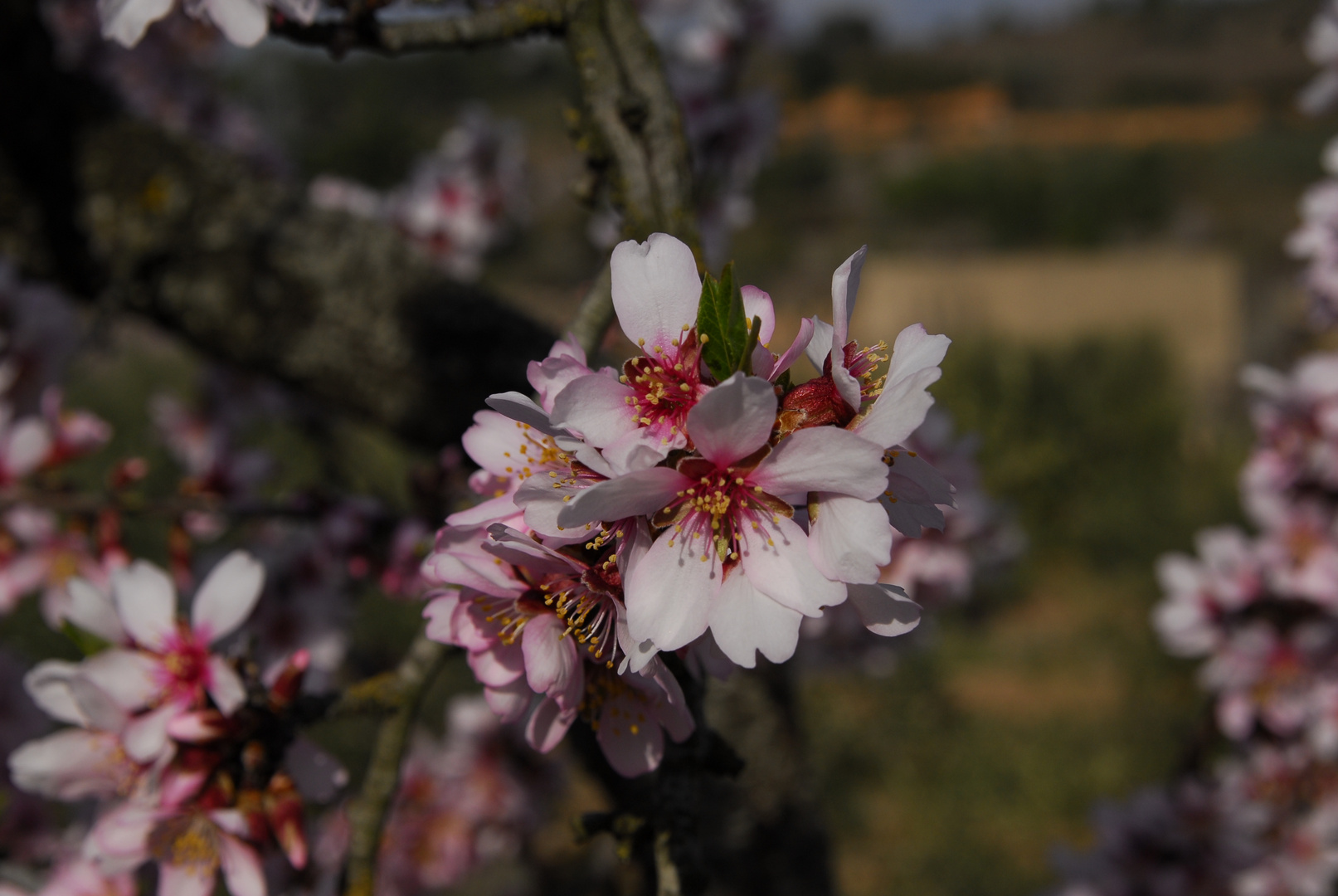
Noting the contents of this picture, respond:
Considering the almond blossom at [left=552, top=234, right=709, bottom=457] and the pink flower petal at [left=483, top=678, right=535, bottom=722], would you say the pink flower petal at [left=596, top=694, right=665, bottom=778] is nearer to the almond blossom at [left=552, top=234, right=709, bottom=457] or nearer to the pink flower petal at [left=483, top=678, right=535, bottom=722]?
the pink flower petal at [left=483, top=678, right=535, bottom=722]

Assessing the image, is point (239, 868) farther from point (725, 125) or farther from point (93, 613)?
point (725, 125)

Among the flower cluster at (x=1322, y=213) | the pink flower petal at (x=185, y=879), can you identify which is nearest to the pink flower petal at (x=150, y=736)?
the pink flower petal at (x=185, y=879)

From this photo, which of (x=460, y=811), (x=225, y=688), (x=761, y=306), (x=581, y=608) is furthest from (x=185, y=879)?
(x=460, y=811)

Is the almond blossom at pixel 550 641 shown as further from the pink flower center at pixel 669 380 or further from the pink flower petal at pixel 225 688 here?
the pink flower petal at pixel 225 688

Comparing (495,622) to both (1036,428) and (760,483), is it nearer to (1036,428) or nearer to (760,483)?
(760,483)

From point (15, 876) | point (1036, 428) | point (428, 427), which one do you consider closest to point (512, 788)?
point (428, 427)
